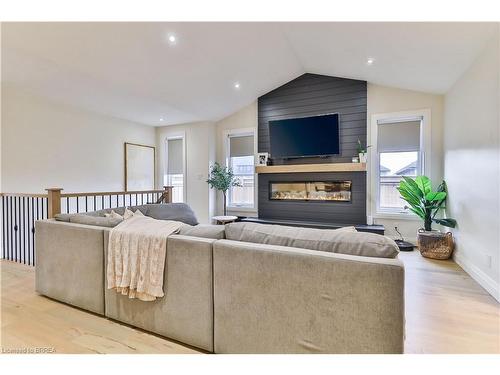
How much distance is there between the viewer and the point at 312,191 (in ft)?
17.9

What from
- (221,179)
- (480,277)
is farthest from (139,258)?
(221,179)

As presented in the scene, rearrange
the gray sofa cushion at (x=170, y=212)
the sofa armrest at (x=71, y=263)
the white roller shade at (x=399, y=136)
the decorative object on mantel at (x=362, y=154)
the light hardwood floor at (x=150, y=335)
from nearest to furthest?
the light hardwood floor at (x=150, y=335) < the sofa armrest at (x=71, y=263) < the gray sofa cushion at (x=170, y=212) < the white roller shade at (x=399, y=136) < the decorative object on mantel at (x=362, y=154)

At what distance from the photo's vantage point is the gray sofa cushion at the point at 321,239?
4.62 feet

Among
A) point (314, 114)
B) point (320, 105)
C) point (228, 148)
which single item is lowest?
point (228, 148)

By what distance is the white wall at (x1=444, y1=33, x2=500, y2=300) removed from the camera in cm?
269

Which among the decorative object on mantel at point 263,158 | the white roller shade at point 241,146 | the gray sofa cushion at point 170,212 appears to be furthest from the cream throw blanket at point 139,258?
the white roller shade at point 241,146

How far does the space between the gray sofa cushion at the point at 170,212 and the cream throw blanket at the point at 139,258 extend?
1972 millimetres

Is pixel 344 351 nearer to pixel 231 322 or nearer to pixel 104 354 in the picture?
pixel 231 322

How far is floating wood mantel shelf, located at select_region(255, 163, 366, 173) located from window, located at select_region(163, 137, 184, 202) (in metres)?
2.15

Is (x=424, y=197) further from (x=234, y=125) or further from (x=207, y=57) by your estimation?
(x=234, y=125)

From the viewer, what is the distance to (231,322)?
163cm

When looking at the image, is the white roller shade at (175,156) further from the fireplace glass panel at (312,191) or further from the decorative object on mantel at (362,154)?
the decorative object on mantel at (362,154)

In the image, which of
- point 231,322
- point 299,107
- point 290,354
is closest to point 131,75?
point 299,107

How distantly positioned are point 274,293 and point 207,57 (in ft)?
12.1
